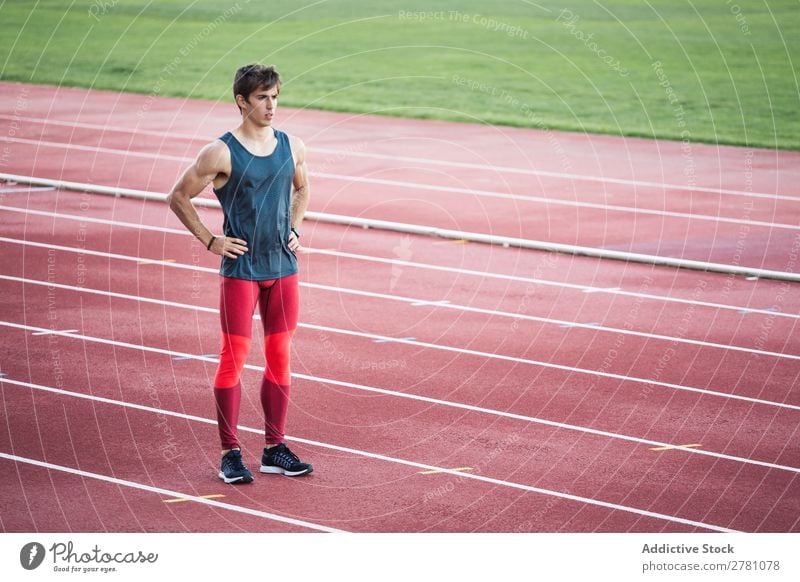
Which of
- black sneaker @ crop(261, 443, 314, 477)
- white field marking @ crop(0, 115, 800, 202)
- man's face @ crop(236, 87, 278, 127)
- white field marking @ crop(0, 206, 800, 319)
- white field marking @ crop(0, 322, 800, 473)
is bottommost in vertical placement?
black sneaker @ crop(261, 443, 314, 477)

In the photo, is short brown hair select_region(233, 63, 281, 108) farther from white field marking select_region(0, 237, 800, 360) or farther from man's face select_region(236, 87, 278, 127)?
white field marking select_region(0, 237, 800, 360)

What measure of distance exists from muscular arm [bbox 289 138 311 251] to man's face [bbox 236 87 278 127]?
1.06 ft

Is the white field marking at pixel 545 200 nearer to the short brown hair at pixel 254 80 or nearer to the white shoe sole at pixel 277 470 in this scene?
the white shoe sole at pixel 277 470

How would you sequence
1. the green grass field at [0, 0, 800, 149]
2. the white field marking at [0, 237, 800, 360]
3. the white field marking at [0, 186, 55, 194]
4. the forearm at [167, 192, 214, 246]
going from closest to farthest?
the forearm at [167, 192, 214, 246] < the white field marking at [0, 237, 800, 360] < the white field marking at [0, 186, 55, 194] < the green grass field at [0, 0, 800, 149]

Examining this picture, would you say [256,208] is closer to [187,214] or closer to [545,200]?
[187,214]

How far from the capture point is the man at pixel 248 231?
6633mm

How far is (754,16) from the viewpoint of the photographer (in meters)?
39.7

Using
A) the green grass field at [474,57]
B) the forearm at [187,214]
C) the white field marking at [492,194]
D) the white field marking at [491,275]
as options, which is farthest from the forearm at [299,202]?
the green grass field at [474,57]

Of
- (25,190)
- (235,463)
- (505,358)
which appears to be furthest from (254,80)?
(25,190)

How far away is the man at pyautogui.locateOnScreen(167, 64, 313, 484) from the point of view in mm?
6633

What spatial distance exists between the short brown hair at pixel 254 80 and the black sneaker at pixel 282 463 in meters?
1.82

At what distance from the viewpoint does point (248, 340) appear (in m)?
6.83

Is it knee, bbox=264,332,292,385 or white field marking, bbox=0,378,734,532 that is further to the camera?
knee, bbox=264,332,292,385

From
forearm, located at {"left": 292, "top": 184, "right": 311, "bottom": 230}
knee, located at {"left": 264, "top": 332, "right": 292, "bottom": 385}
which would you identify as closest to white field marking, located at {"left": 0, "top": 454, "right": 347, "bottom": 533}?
knee, located at {"left": 264, "top": 332, "right": 292, "bottom": 385}
